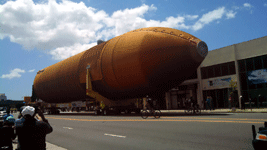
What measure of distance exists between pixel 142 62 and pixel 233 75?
14.9m

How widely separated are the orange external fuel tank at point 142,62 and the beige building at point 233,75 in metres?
10.6

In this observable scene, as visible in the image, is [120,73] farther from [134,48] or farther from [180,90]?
[180,90]

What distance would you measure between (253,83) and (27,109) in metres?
27.0

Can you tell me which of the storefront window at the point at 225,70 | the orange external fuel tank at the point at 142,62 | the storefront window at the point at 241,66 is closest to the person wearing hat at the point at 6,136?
the orange external fuel tank at the point at 142,62

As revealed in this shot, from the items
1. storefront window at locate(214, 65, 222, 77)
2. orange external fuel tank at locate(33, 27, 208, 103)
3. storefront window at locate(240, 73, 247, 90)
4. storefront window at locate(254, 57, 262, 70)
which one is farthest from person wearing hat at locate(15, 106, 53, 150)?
storefront window at locate(214, 65, 222, 77)

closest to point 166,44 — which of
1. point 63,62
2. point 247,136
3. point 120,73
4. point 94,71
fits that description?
point 120,73

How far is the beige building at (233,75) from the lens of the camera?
85.4 ft

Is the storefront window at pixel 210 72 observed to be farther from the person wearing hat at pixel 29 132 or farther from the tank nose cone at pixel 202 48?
the person wearing hat at pixel 29 132

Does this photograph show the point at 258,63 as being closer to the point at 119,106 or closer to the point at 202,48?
the point at 202,48

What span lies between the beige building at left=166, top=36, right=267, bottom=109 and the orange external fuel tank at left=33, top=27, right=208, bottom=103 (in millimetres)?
10644

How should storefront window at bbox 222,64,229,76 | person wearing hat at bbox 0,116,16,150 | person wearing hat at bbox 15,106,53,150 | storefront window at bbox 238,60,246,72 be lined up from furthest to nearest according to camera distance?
storefront window at bbox 222,64,229,76 < storefront window at bbox 238,60,246,72 < person wearing hat at bbox 0,116,16,150 < person wearing hat at bbox 15,106,53,150

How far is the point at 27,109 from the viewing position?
12.8 feet

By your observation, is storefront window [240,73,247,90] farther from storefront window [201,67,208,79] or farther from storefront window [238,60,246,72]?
storefront window [201,67,208,79]

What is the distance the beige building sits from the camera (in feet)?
85.4
